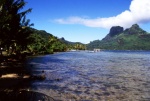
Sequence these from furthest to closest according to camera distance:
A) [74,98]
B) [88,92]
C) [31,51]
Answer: [31,51] → [88,92] → [74,98]

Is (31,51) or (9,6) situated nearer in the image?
(9,6)

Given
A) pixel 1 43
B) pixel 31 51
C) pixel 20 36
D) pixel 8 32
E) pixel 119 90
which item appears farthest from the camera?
pixel 31 51

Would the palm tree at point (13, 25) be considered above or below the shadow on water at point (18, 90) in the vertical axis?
above

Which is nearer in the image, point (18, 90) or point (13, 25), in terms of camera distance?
point (18, 90)

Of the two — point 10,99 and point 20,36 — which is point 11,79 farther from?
point 20,36

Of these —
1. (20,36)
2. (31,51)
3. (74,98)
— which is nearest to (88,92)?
(74,98)

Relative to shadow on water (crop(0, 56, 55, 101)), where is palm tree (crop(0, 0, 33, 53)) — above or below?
above

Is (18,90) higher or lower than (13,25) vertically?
lower

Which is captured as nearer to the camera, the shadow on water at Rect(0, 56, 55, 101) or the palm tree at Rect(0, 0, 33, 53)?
the shadow on water at Rect(0, 56, 55, 101)

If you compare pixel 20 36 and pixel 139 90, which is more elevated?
pixel 20 36

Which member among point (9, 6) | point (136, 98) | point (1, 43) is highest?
point (9, 6)

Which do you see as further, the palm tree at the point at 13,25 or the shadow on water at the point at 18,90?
the palm tree at the point at 13,25

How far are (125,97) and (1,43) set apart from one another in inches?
1009

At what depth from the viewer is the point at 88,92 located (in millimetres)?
29281
